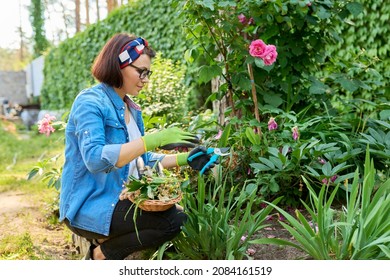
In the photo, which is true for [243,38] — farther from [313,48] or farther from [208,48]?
[313,48]

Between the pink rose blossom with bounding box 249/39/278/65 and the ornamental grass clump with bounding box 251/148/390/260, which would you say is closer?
the ornamental grass clump with bounding box 251/148/390/260

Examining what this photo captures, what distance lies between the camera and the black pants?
2.14 metres

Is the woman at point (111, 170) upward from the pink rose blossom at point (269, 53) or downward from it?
downward

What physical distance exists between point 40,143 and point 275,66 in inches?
258

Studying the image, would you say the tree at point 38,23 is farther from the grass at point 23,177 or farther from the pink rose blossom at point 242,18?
the pink rose blossom at point 242,18

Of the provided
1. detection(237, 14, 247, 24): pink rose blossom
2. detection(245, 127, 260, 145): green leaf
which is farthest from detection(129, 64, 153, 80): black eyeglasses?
detection(237, 14, 247, 24): pink rose blossom

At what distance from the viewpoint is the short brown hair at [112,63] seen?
7.21 feet

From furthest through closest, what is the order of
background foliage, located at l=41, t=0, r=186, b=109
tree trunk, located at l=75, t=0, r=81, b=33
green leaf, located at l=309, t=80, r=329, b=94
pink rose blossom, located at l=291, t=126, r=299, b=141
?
1. tree trunk, located at l=75, t=0, r=81, b=33
2. background foliage, located at l=41, t=0, r=186, b=109
3. green leaf, located at l=309, t=80, r=329, b=94
4. pink rose blossom, located at l=291, t=126, r=299, b=141

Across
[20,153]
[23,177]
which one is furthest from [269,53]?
[20,153]

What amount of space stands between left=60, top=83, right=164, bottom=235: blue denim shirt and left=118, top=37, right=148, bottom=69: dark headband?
0.13 meters

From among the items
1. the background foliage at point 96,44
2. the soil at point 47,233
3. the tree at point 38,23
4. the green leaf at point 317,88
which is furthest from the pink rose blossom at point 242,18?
the tree at point 38,23

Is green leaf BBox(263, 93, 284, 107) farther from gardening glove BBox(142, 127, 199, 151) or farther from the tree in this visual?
the tree

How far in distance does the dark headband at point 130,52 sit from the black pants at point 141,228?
0.58 metres

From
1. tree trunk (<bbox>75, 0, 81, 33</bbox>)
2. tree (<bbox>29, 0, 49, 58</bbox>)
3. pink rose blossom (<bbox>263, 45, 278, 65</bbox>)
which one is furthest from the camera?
tree (<bbox>29, 0, 49, 58</bbox>)
